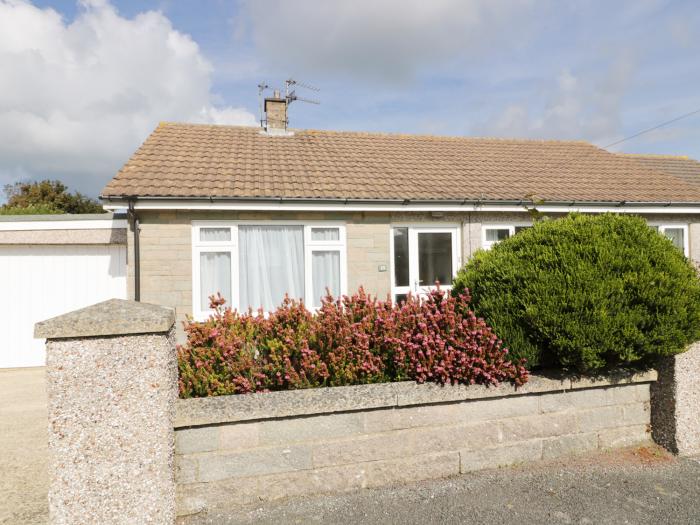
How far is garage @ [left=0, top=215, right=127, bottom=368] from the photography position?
337 inches

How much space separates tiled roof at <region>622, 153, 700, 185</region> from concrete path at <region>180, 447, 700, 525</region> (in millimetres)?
12412

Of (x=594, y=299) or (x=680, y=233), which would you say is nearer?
(x=594, y=299)

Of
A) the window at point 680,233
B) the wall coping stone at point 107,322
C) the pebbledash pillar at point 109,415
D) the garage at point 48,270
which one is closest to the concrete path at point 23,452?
the pebbledash pillar at point 109,415

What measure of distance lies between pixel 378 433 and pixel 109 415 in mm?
1824

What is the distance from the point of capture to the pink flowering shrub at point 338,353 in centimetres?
353

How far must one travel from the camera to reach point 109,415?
281 centimetres

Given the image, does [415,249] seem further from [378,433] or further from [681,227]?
[681,227]

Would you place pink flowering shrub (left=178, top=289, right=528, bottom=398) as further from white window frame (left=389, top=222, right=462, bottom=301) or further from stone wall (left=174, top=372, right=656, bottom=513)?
white window frame (left=389, top=222, right=462, bottom=301)

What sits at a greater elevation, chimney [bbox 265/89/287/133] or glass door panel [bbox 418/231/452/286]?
chimney [bbox 265/89/287/133]

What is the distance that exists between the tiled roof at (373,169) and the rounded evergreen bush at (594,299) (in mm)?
4533

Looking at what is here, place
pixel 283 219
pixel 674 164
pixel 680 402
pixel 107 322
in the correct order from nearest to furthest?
pixel 107 322 → pixel 680 402 → pixel 283 219 → pixel 674 164

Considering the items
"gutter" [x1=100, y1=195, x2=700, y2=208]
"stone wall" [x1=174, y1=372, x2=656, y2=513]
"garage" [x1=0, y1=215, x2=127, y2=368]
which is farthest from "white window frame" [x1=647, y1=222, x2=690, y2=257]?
"garage" [x1=0, y1=215, x2=127, y2=368]

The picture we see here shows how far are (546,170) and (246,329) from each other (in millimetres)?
9549

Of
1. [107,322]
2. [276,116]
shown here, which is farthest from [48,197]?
[107,322]
